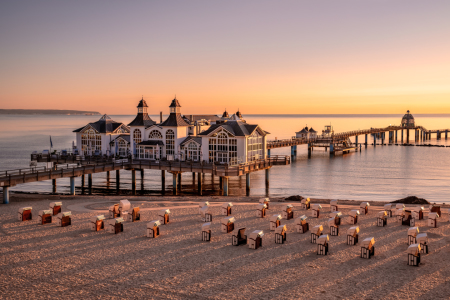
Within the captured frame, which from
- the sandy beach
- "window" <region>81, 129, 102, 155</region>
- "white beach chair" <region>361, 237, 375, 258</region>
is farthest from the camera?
"window" <region>81, 129, 102, 155</region>

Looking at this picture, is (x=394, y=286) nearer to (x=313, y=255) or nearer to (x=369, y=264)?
(x=369, y=264)

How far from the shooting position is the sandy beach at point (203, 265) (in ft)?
50.5

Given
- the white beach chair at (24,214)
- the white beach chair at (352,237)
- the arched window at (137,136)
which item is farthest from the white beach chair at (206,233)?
the arched window at (137,136)

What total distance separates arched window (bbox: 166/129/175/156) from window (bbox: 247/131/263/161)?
10.1m

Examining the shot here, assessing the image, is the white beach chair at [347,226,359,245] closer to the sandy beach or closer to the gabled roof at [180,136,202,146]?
the sandy beach

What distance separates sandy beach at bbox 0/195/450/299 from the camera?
1539cm

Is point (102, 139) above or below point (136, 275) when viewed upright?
above

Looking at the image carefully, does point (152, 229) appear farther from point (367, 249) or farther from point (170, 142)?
point (170, 142)

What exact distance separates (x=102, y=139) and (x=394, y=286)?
4519cm

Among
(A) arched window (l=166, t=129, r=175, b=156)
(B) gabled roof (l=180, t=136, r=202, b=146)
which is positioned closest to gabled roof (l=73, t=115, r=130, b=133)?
(A) arched window (l=166, t=129, r=175, b=156)

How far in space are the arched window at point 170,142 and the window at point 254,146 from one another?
33.0 ft

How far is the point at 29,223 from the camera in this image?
995 inches

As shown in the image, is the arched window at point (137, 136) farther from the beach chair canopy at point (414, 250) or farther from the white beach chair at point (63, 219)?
the beach chair canopy at point (414, 250)

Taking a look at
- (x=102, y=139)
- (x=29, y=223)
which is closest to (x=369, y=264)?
(x=29, y=223)
